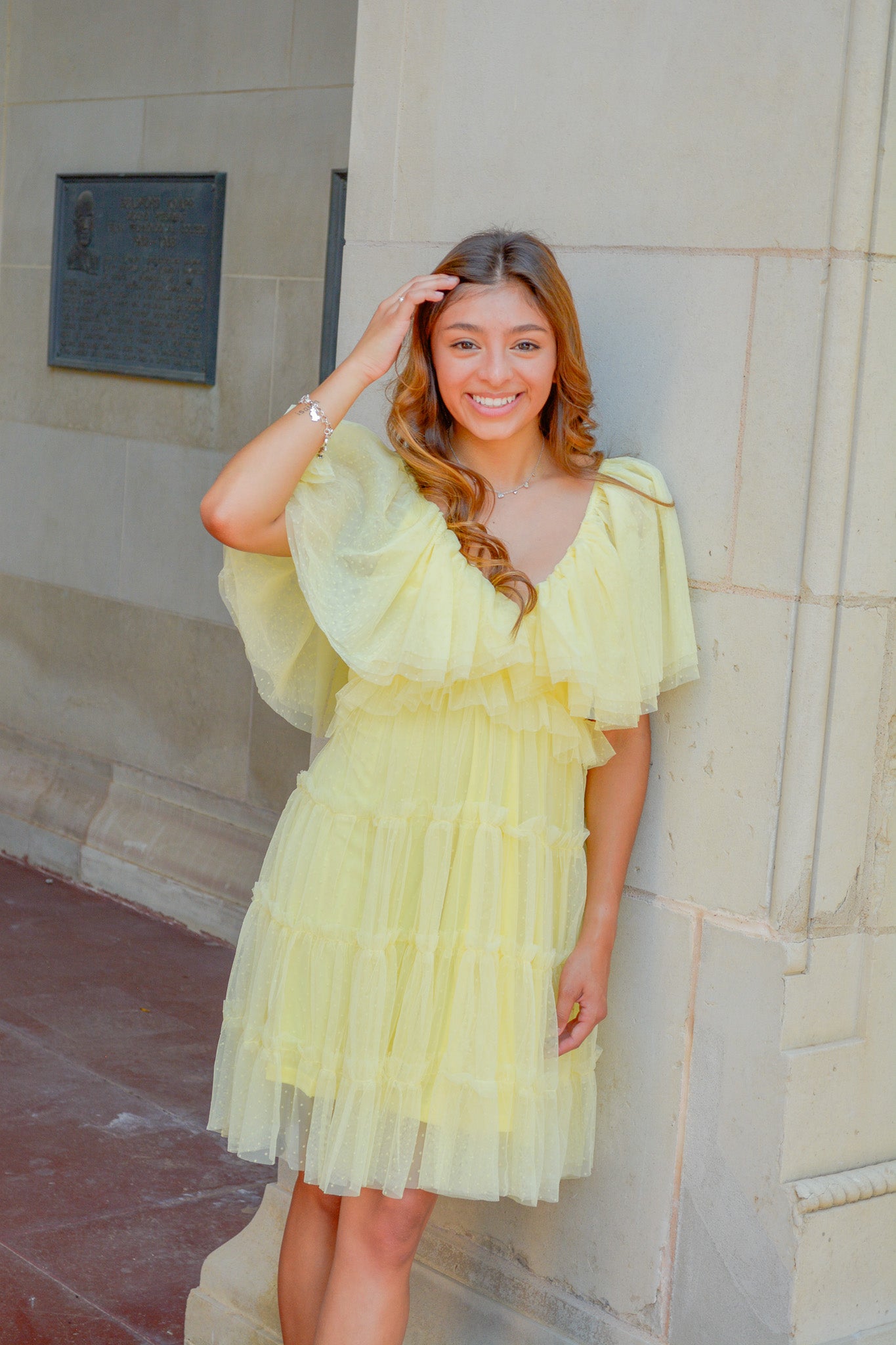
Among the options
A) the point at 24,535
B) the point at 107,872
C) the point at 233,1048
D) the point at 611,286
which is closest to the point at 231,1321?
the point at 233,1048

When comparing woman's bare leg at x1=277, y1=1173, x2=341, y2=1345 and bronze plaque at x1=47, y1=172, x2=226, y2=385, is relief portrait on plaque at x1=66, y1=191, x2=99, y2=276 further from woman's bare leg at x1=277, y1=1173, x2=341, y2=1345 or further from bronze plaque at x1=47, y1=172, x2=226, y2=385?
woman's bare leg at x1=277, y1=1173, x2=341, y2=1345

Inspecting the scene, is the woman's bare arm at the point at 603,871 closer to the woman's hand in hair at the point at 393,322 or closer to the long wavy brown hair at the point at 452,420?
the long wavy brown hair at the point at 452,420

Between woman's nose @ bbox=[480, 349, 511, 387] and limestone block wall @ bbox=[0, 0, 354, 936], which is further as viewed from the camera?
limestone block wall @ bbox=[0, 0, 354, 936]

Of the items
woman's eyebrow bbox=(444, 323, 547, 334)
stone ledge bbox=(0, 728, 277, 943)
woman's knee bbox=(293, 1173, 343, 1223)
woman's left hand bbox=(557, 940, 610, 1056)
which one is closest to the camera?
woman's eyebrow bbox=(444, 323, 547, 334)

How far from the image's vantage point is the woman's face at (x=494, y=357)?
8.60ft

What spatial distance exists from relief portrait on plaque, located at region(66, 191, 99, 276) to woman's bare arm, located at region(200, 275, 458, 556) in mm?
4629

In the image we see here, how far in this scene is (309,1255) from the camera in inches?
115

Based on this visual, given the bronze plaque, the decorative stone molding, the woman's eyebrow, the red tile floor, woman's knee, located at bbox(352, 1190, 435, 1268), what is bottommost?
the red tile floor

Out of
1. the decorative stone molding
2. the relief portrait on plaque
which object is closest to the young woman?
the decorative stone molding

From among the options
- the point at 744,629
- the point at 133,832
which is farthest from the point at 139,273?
the point at 744,629

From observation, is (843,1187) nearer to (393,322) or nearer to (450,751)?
(450,751)

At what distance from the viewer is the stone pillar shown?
2.52 meters

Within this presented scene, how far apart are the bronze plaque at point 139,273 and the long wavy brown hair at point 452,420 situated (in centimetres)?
387

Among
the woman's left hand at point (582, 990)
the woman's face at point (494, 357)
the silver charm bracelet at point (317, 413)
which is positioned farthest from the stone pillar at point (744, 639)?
the silver charm bracelet at point (317, 413)
